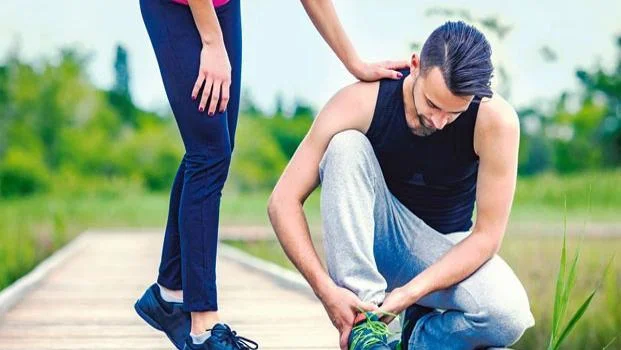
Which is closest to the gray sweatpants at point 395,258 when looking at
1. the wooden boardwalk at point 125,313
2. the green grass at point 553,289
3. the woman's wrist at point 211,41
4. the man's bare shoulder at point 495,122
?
the man's bare shoulder at point 495,122

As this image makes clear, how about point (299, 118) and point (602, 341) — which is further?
point (299, 118)

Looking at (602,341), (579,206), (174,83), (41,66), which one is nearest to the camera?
(174,83)

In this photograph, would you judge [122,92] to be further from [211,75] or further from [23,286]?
[211,75]

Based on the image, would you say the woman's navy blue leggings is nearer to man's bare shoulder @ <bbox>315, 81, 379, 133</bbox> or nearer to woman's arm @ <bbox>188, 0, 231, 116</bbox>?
woman's arm @ <bbox>188, 0, 231, 116</bbox>

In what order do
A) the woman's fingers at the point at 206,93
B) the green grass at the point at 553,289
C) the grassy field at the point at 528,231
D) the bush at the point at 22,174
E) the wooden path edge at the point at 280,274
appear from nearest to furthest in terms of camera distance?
the woman's fingers at the point at 206,93
the green grass at the point at 553,289
the grassy field at the point at 528,231
the wooden path edge at the point at 280,274
the bush at the point at 22,174

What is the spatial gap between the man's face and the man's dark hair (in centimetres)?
2

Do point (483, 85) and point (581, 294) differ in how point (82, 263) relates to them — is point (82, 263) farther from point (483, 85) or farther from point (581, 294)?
point (483, 85)

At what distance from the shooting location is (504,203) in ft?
8.96

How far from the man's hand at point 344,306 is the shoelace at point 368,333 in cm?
2

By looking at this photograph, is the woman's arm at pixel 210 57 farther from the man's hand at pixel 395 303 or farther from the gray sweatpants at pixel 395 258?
the man's hand at pixel 395 303

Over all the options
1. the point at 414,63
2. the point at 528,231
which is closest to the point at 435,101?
the point at 414,63

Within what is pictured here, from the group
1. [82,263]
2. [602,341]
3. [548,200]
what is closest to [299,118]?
[548,200]

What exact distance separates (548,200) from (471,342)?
2190cm

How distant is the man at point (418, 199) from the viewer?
2.60 m
